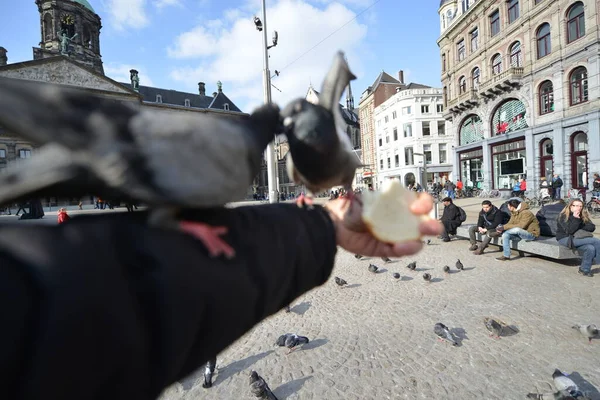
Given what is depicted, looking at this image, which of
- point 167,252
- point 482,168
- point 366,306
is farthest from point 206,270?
point 482,168

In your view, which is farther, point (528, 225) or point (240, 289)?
point (528, 225)

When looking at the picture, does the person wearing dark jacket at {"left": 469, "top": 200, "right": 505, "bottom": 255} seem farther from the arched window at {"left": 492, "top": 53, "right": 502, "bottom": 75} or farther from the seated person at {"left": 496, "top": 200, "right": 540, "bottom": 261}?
the arched window at {"left": 492, "top": 53, "right": 502, "bottom": 75}

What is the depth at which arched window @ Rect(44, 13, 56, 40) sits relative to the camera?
5972 cm

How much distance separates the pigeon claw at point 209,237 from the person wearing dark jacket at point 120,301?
22mm

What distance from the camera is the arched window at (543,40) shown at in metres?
23.6

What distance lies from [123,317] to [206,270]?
0.74 ft

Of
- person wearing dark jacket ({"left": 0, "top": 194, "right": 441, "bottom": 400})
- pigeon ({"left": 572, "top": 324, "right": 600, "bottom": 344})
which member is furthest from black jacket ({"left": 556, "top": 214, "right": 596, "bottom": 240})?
person wearing dark jacket ({"left": 0, "top": 194, "right": 441, "bottom": 400})

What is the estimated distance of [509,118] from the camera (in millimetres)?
27234

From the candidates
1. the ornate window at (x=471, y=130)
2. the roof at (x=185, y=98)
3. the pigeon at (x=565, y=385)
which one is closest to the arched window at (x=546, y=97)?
the ornate window at (x=471, y=130)

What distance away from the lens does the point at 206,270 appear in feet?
2.95

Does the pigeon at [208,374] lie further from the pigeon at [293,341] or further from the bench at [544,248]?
the bench at [544,248]

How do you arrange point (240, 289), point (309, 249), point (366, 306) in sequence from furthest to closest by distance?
1. point (366, 306)
2. point (309, 249)
3. point (240, 289)

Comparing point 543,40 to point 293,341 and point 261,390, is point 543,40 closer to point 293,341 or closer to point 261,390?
point 293,341

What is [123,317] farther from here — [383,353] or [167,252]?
[383,353]
